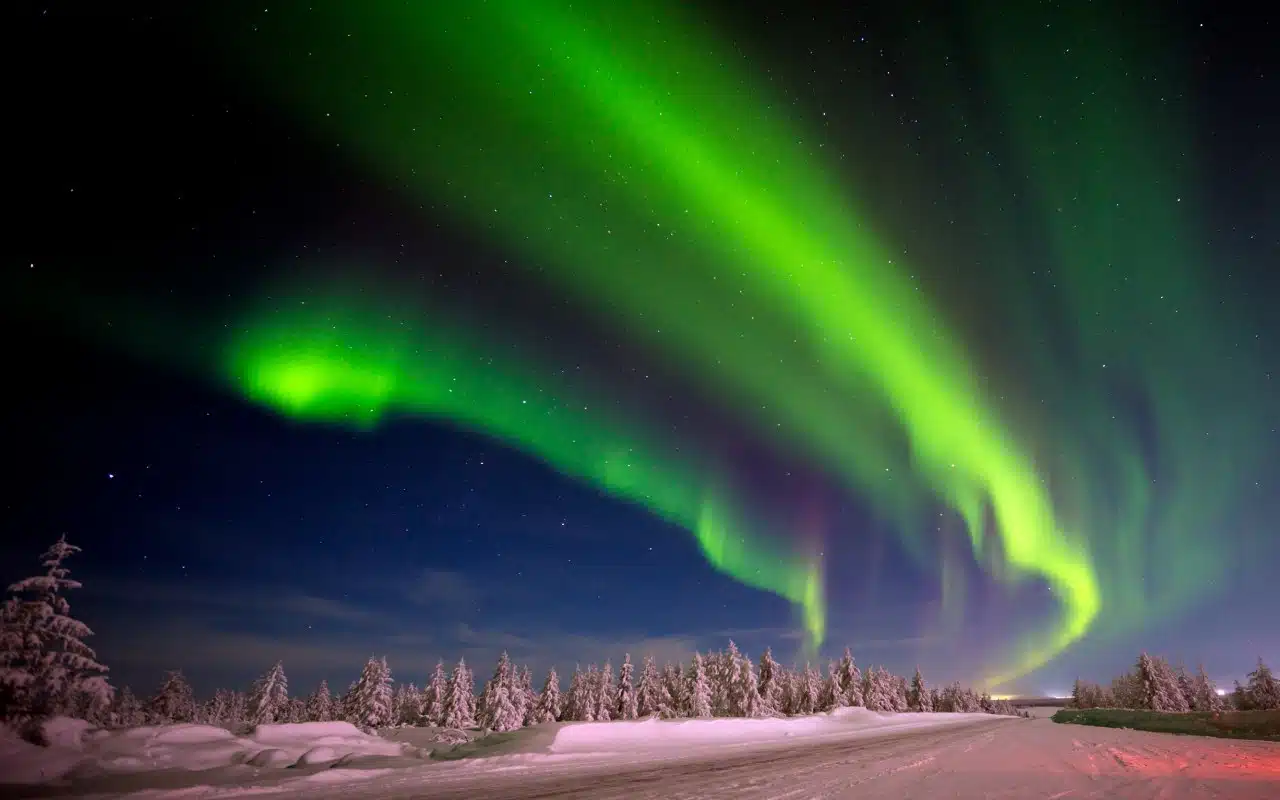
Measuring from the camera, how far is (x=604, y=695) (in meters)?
74.4


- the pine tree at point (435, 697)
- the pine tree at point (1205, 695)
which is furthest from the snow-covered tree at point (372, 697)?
the pine tree at point (1205, 695)

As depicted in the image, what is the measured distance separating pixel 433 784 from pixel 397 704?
324 ft

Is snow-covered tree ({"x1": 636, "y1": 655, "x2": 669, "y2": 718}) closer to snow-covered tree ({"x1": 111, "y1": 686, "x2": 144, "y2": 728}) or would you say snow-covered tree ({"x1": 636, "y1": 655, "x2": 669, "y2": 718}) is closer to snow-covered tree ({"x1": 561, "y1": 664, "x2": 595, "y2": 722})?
snow-covered tree ({"x1": 561, "y1": 664, "x2": 595, "y2": 722})

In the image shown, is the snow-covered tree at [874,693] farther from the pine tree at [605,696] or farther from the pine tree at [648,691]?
the pine tree at [605,696]

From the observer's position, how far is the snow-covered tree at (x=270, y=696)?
2677 inches

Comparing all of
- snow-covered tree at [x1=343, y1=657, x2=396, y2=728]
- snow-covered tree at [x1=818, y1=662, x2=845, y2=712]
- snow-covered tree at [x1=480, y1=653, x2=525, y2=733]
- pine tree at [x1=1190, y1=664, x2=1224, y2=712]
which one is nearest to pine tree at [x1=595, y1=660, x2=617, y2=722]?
snow-covered tree at [x1=480, y1=653, x2=525, y2=733]

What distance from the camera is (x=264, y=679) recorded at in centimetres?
7212

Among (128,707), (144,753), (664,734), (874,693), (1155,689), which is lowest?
(128,707)

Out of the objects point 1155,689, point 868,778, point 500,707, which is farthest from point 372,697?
point 1155,689

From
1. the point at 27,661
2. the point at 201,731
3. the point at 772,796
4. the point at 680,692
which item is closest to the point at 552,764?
the point at 772,796

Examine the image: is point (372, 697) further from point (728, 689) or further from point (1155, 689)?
point (1155, 689)

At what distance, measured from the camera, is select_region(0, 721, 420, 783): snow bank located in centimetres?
1291

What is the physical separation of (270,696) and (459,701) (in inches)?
985

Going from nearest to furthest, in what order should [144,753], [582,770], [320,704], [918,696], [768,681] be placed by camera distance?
1. [582,770]
2. [144,753]
3. [768,681]
4. [320,704]
5. [918,696]
